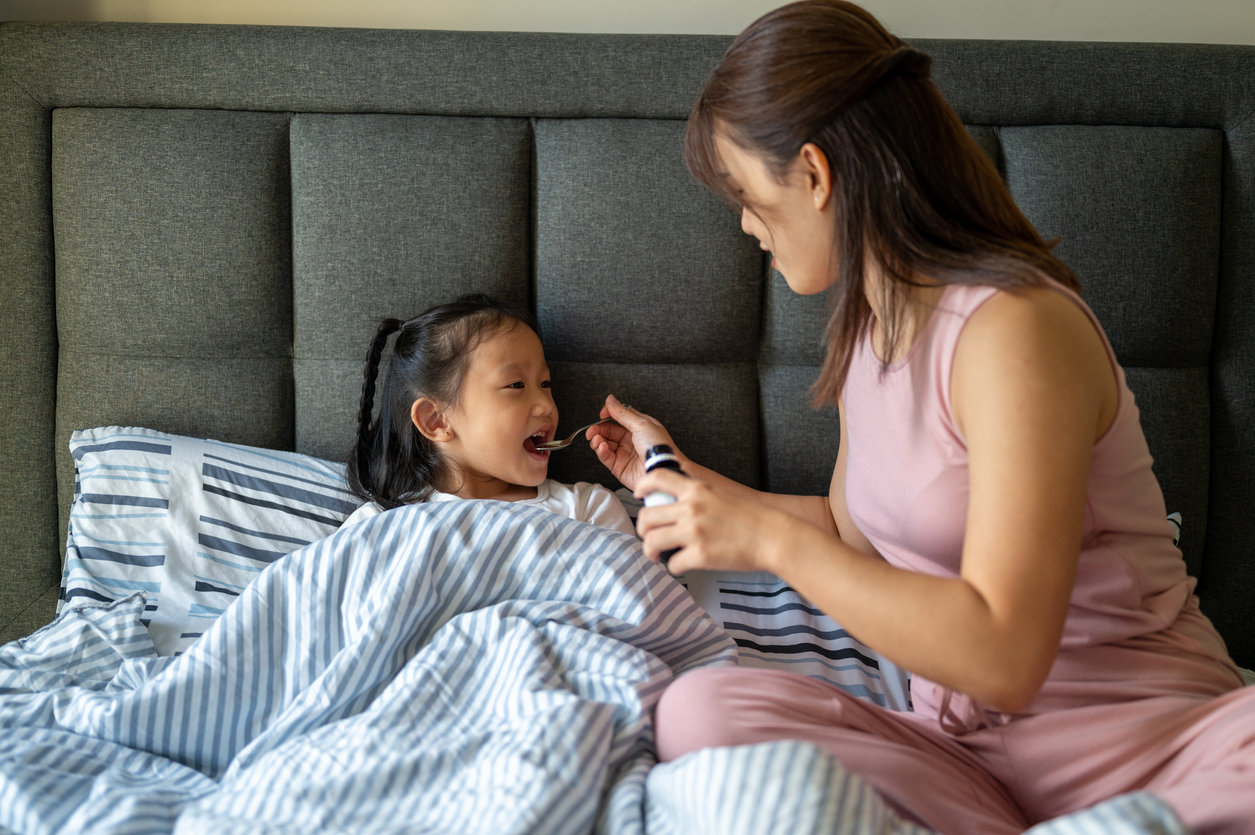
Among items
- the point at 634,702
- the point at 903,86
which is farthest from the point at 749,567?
the point at 903,86

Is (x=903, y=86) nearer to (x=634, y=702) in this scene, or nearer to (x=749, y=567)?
(x=749, y=567)

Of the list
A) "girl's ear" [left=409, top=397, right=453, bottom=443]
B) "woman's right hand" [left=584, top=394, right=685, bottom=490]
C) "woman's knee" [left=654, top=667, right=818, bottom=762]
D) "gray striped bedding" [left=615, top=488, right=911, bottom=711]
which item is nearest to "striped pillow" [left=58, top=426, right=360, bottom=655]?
"girl's ear" [left=409, top=397, right=453, bottom=443]

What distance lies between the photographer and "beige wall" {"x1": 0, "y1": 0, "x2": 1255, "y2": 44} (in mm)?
1670

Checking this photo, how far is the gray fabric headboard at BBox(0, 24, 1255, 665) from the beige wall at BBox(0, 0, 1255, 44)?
Result: 208 mm

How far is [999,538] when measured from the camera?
766 mm

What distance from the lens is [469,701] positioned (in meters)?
1.00

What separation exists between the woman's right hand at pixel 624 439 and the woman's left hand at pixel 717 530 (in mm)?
476

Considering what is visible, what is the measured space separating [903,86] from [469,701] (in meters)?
0.83

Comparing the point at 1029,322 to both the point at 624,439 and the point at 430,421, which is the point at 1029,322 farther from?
the point at 430,421

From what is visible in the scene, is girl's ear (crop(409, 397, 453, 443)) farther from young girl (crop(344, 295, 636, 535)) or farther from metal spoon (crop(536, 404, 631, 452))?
metal spoon (crop(536, 404, 631, 452))

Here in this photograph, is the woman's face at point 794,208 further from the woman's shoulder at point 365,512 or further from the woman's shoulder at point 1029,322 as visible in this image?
the woman's shoulder at point 365,512

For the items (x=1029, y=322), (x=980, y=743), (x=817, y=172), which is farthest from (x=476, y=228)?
(x=980, y=743)

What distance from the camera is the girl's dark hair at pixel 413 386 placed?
1438mm

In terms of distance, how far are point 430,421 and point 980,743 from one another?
0.98 metres
